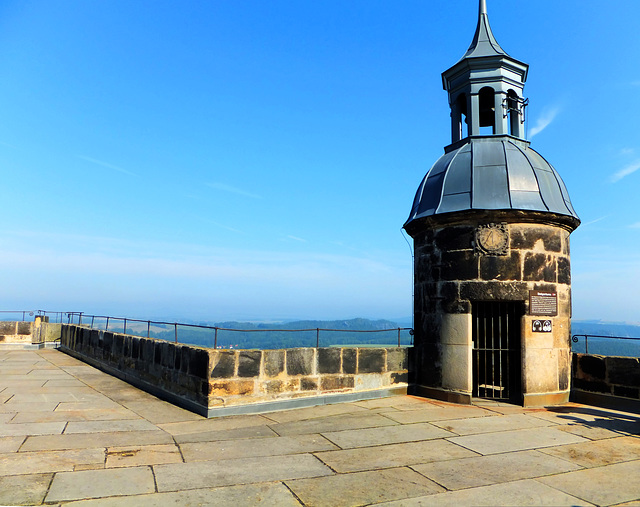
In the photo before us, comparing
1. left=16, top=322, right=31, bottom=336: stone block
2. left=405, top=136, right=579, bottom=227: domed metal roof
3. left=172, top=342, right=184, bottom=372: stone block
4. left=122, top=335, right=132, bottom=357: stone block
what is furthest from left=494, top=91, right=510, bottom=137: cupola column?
left=16, top=322, right=31, bottom=336: stone block

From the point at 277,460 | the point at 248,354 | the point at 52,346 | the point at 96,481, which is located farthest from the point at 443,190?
the point at 52,346

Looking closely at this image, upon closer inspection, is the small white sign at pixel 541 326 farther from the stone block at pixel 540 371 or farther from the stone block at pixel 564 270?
the stone block at pixel 564 270

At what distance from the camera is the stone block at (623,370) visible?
880 centimetres

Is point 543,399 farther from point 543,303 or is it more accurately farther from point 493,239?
→ point 493,239

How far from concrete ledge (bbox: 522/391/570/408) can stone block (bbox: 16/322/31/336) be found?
21978 millimetres

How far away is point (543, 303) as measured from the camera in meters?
9.27

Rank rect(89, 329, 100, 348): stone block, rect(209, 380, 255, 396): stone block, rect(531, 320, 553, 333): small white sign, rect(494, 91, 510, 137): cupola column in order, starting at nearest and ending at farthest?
1. rect(209, 380, 255, 396): stone block
2. rect(531, 320, 553, 333): small white sign
3. rect(494, 91, 510, 137): cupola column
4. rect(89, 329, 100, 348): stone block

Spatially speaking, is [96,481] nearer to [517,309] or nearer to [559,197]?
[517,309]

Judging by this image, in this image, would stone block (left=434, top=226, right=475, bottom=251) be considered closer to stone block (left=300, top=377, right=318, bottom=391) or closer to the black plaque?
the black plaque

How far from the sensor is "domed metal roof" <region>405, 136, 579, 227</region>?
940cm

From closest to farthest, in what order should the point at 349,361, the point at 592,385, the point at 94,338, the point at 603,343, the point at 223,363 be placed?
the point at 223,363, the point at 592,385, the point at 349,361, the point at 94,338, the point at 603,343

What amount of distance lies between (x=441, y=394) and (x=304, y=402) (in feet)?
8.73

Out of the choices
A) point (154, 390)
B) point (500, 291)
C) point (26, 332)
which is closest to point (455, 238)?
point (500, 291)

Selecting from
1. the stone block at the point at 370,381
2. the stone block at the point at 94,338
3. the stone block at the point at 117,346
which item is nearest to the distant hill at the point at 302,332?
the stone block at the point at 370,381
